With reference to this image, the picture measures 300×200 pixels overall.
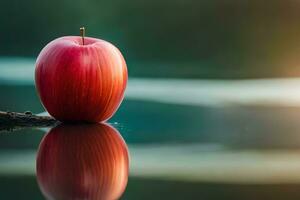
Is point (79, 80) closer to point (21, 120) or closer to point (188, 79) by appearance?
point (21, 120)

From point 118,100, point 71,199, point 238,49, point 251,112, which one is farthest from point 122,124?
point 238,49

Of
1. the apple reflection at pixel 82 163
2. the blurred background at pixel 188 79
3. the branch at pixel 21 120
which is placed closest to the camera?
Answer: the apple reflection at pixel 82 163

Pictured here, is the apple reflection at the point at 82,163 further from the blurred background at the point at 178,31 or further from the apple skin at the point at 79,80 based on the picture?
the blurred background at the point at 178,31

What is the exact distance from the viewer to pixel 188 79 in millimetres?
1318

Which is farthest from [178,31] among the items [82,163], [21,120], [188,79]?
[82,163]

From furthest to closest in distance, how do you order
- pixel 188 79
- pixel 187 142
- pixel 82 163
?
pixel 188 79 → pixel 187 142 → pixel 82 163

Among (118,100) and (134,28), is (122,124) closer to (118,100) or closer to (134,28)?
(118,100)

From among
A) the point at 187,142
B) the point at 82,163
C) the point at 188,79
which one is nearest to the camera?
the point at 82,163

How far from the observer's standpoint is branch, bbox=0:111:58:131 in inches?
37.8

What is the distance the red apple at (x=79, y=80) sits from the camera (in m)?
0.92

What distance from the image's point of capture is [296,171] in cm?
77

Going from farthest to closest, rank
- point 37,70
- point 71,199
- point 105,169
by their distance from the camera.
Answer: point 37,70
point 105,169
point 71,199


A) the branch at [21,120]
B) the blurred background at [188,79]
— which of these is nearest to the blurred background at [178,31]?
the blurred background at [188,79]

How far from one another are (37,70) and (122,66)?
0.11m
